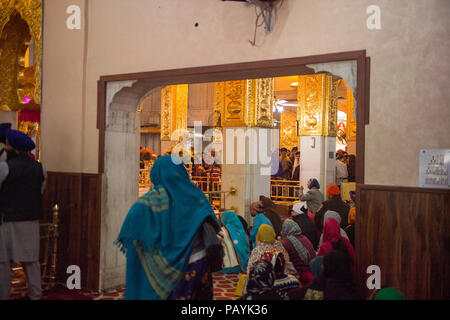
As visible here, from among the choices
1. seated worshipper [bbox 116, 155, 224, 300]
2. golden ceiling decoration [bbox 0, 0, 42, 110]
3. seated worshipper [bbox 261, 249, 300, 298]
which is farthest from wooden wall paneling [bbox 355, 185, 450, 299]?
Answer: golden ceiling decoration [bbox 0, 0, 42, 110]

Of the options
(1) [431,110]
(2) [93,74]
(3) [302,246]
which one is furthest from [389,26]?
(2) [93,74]

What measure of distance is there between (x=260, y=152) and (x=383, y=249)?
16.2 feet

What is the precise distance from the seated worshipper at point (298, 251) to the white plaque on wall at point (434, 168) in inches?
53.0

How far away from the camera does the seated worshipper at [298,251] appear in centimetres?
391

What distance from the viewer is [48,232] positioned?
179 inches

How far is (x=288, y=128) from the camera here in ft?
50.3

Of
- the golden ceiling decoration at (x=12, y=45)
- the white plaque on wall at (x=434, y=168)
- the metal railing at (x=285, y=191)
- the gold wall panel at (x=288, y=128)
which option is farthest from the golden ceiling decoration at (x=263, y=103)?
the gold wall panel at (x=288, y=128)

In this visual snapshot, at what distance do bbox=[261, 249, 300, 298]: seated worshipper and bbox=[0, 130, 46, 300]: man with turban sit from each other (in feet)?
6.44

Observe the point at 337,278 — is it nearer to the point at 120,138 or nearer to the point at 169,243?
the point at 169,243

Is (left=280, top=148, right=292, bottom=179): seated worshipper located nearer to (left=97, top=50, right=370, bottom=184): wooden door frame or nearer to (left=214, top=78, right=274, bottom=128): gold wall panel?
(left=214, top=78, right=274, bottom=128): gold wall panel

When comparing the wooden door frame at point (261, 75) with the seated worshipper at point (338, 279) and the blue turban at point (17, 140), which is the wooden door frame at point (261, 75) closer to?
the seated worshipper at point (338, 279)

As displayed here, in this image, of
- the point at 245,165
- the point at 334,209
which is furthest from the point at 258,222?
the point at 245,165

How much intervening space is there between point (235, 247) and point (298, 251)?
1.39 metres

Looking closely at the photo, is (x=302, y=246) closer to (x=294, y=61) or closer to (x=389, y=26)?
(x=294, y=61)
